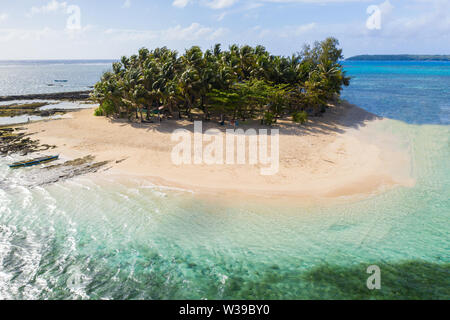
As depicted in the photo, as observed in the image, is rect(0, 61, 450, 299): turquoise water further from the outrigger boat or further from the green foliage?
the green foliage

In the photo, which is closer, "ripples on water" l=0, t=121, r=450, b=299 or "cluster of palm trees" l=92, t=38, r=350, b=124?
"ripples on water" l=0, t=121, r=450, b=299

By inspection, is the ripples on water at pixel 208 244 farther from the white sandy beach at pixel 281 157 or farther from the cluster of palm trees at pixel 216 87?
the cluster of palm trees at pixel 216 87

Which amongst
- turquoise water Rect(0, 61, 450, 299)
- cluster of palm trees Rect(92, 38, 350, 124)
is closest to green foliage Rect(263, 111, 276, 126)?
cluster of palm trees Rect(92, 38, 350, 124)

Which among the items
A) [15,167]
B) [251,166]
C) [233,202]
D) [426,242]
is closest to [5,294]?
[233,202]

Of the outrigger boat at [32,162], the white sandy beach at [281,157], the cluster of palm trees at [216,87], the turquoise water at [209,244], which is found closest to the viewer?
the turquoise water at [209,244]

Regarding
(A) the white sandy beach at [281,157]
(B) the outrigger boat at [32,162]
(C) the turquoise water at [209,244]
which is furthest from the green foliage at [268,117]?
(B) the outrigger boat at [32,162]

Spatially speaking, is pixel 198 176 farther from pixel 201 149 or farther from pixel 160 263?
pixel 160 263

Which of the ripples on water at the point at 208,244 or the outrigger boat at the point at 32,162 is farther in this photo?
the outrigger boat at the point at 32,162
